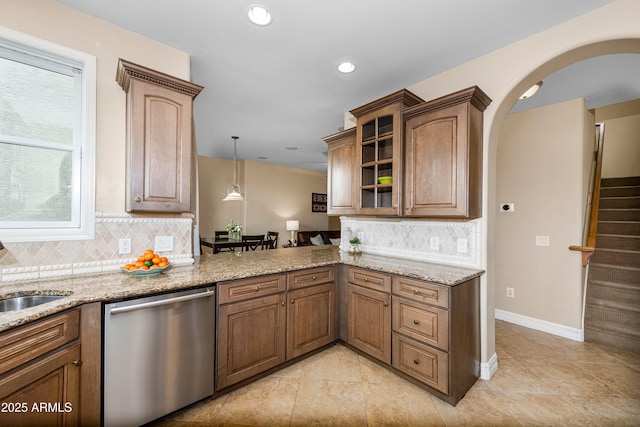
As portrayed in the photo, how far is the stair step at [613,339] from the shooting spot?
2674 millimetres

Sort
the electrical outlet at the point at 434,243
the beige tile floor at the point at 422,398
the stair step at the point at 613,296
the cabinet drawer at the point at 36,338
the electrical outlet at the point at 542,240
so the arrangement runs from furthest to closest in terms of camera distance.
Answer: the electrical outlet at the point at 542,240 < the stair step at the point at 613,296 < the electrical outlet at the point at 434,243 < the beige tile floor at the point at 422,398 < the cabinet drawer at the point at 36,338

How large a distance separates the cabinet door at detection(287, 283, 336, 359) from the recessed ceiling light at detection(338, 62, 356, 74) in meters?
2.02

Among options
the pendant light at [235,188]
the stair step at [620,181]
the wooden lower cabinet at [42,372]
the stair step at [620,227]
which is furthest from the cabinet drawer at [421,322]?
the stair step at [620,181]

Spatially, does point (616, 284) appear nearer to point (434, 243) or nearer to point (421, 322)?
point (434, 243)

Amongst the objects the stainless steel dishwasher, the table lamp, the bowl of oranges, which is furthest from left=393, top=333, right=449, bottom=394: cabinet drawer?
the table lamp

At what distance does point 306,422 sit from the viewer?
5.72 feet

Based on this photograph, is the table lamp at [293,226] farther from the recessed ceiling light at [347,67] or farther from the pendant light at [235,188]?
the recessed ceiling light at [347,67]

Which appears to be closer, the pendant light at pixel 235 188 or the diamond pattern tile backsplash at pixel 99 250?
the diamond pattern tile backsplash at pixel 99 250

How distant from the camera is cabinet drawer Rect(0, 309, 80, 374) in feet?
3.63

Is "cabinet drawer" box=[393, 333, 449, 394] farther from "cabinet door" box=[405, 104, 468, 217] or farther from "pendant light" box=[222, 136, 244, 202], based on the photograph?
"pendant light" box=[222, 136, 244, 202]

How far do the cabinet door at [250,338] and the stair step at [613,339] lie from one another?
3.28 metres

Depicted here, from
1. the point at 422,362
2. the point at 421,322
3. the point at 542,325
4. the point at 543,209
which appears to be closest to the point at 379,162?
the point at 421,322

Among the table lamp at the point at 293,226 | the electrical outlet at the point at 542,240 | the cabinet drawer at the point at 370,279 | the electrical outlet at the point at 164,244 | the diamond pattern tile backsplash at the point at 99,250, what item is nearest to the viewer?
the diamond pattern tile backsplash at the point at 99,250

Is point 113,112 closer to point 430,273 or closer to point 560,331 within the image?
point 430,273
